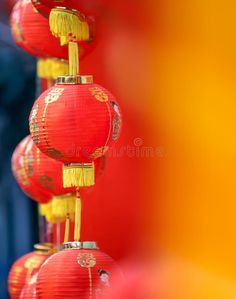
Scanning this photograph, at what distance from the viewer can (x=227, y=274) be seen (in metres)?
2.48

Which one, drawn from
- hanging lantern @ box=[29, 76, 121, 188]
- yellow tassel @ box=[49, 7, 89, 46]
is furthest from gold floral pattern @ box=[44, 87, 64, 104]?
yellow tassel @ box=[49, 7, 89, 46]

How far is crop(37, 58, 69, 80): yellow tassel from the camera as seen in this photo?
8.96ft

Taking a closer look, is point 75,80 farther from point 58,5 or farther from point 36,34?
point 36,34

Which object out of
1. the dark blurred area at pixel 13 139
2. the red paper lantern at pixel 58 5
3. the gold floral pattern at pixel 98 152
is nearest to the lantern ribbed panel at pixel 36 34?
the red paper lantern at pixel 58 5

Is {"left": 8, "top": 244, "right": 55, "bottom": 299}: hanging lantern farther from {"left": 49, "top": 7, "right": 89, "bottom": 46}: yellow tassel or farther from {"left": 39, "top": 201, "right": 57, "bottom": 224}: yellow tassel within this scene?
{"left": 49, "top": 7, "right": 89, "bottom": 46}: yellow tassel

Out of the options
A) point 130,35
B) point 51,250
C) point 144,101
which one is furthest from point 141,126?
point 51,250

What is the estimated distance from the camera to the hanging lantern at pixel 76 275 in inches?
92.4

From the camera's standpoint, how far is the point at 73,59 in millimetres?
2434

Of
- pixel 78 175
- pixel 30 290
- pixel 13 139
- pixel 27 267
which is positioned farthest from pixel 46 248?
pixel 13 139

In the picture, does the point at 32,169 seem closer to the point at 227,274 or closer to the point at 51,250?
the point at 51,250

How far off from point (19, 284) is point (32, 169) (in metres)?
0.38

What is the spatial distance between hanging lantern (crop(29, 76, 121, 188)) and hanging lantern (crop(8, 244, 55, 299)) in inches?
20.8

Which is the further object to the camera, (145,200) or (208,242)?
(145,200)

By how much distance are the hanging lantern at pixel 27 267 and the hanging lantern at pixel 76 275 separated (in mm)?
440
